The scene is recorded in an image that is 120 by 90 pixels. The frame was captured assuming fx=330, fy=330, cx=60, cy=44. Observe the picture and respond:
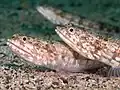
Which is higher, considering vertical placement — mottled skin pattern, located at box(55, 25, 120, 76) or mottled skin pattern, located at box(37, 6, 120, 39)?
mottled skin pattern, located at box(37, 6, 120, 39)

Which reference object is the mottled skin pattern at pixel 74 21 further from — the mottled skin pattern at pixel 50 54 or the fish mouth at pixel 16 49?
the fish mouth at pixel 16 49

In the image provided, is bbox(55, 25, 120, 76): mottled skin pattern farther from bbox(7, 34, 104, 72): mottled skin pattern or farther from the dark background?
the dark background

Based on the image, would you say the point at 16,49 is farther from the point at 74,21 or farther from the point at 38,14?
the point at 38,14

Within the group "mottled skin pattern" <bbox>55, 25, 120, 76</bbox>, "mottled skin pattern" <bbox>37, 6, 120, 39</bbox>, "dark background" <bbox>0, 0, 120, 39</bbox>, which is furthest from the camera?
"dark background" <bbox>0, 0, 120, 39</bbox>

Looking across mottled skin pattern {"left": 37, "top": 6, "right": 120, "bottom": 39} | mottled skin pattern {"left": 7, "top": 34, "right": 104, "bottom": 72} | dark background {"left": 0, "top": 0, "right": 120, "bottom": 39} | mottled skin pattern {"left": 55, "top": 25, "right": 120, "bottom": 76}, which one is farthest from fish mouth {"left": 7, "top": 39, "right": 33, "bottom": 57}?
mottled skin pattern {"left": 37, "top": 6, "right": 120, "bottom": 39}

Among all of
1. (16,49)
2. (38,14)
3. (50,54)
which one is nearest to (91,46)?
(50,54)

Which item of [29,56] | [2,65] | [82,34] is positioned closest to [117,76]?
[82,34]

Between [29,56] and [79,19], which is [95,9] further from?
[29,56]
